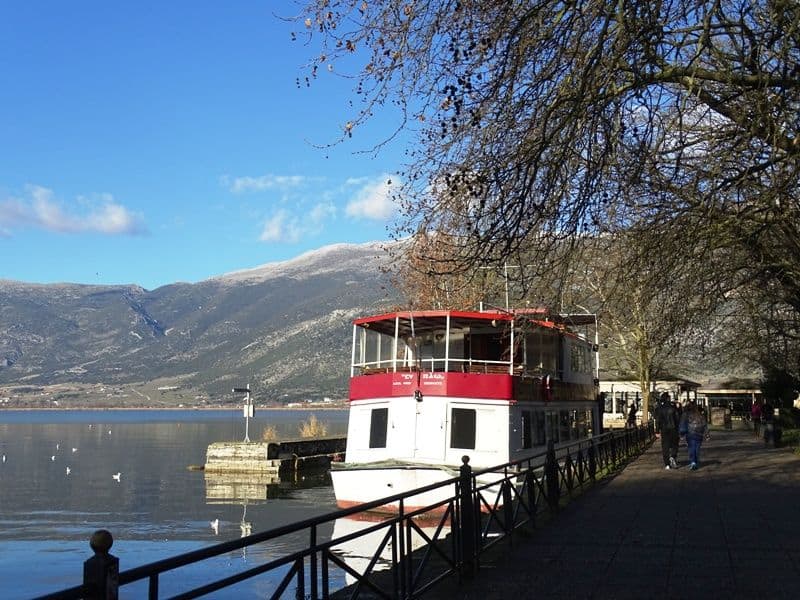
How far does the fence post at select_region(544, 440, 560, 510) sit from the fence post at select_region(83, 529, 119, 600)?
1155 centimetres

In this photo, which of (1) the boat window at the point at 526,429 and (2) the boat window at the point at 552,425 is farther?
(2) the boat window at the point at 552,425

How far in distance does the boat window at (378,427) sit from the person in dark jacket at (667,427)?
23.4ft

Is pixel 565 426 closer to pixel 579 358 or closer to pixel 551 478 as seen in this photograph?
pixel 579 358

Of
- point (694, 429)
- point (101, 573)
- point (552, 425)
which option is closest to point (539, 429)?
point (552, 425)

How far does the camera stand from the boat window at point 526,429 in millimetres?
24172

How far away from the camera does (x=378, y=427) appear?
23.9m

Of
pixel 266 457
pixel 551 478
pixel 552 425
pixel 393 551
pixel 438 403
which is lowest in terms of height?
pixel 266 457

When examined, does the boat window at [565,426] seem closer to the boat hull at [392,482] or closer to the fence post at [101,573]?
the boat hull at [392,482]

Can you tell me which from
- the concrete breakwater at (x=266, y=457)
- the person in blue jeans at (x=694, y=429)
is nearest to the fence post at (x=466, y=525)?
the person in blue jeans at (x=694, y=429)

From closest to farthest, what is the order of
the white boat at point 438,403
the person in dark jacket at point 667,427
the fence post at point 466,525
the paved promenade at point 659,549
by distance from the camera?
the paved promenade at point 659,549
the fence post at point 466,525
the white boat at point 438,403
the person in dark jacket at point 667,427

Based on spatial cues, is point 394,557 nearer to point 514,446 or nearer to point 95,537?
point 95,537

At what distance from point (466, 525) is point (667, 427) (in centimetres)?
1558

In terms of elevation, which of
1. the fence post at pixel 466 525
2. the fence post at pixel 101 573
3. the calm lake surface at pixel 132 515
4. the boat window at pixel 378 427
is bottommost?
the calm lake surface at pixel 132 515

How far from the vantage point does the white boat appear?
2248 centimetres
